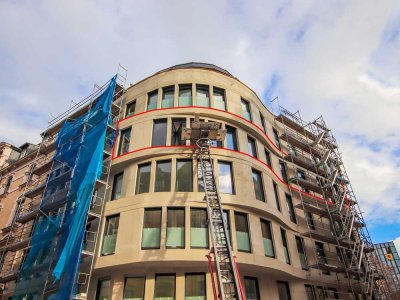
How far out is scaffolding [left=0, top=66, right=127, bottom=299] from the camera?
16.3 metres

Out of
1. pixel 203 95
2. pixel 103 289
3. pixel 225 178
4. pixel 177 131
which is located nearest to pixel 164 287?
pixel 103 289

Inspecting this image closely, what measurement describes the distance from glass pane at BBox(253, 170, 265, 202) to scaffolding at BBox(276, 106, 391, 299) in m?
4.87

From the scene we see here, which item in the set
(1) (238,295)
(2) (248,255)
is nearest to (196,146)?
(2) (248,255)

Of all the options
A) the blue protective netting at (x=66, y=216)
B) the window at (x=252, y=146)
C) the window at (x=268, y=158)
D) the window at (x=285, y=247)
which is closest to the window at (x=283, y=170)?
the window at (x=268, y=158)

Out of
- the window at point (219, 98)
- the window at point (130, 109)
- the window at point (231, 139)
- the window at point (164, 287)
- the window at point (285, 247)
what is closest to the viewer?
the window at point (164, 287)

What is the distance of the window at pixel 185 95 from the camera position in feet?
70.5

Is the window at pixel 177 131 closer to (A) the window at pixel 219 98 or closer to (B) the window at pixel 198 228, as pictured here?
(A) the window at pixel 219 98

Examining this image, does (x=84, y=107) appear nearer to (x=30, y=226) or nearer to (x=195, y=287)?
(x=30, y=226)

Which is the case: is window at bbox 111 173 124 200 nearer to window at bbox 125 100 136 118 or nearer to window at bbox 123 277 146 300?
window at bbox 123 277 146 300

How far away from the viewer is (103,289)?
1669cm

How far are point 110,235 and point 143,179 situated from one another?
3793 millimetres

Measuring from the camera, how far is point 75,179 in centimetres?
1953

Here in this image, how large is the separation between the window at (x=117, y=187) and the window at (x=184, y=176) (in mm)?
3992

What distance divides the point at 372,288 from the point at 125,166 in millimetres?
19390
